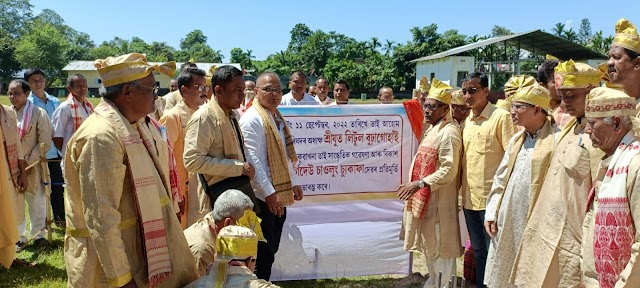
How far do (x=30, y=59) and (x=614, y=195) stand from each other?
79.9 m

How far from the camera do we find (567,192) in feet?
10.7

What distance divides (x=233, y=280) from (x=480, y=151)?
279 cm

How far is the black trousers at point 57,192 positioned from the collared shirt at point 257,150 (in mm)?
4175

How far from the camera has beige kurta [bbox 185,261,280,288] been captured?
2.43 m

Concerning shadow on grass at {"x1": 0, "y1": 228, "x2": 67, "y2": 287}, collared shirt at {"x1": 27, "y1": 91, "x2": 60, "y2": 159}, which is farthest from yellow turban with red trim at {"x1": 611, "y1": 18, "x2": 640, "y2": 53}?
collared shirt at {"x1": 27, "y1": 91, "x2": 60, "y2": 159}

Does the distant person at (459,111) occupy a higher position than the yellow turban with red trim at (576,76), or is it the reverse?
the yellow turban with red trim at (576,76)

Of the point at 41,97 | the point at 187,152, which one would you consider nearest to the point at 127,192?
the point at 187,152

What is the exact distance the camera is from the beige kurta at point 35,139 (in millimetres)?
6281

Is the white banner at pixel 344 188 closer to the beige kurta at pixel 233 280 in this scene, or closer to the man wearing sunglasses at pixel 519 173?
the man wearing sunglasses at pixel 519 173

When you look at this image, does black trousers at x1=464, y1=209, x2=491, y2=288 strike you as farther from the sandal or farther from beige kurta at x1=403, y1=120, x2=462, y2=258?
the sandal

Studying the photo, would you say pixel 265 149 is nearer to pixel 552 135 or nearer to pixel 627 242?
pixel 552 135

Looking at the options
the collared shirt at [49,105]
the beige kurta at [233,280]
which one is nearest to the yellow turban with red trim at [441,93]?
the beige kurta at [233,280]

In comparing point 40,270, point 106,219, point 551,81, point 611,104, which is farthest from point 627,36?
point 40,270

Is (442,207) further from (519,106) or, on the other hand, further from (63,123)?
(63,123)
